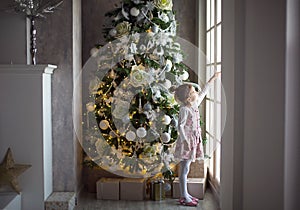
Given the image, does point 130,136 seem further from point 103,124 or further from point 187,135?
point 187,135

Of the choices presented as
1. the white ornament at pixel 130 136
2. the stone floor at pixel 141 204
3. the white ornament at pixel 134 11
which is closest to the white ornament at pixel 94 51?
the white ornament at pixel 134 11

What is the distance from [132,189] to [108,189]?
0.81 feet

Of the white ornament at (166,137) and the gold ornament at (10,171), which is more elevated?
the white ornament at (166,137)

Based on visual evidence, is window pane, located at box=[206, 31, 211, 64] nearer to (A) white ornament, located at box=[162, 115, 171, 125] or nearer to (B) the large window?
(B) the large window

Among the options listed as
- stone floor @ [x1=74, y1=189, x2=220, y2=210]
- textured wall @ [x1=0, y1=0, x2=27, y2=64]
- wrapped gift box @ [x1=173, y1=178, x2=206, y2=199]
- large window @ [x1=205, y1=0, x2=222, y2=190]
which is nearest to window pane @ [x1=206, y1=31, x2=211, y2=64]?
large window @ [x1=205, y1=0, x2=222, y2=190]

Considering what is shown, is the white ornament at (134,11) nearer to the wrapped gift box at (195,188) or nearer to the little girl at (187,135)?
the little girl at (187,135)

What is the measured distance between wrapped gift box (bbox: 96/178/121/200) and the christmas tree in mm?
176

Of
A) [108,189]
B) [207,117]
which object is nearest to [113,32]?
[207,117]

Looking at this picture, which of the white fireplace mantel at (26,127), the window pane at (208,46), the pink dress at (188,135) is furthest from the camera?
the window pane at (208,46)

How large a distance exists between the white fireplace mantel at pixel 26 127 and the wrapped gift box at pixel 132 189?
82cm

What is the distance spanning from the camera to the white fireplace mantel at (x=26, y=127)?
386cm

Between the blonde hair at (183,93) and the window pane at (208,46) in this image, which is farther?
the window pane at (208,46)

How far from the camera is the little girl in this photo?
159 inches

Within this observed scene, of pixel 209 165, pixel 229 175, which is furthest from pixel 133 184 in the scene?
pixel 229 175
